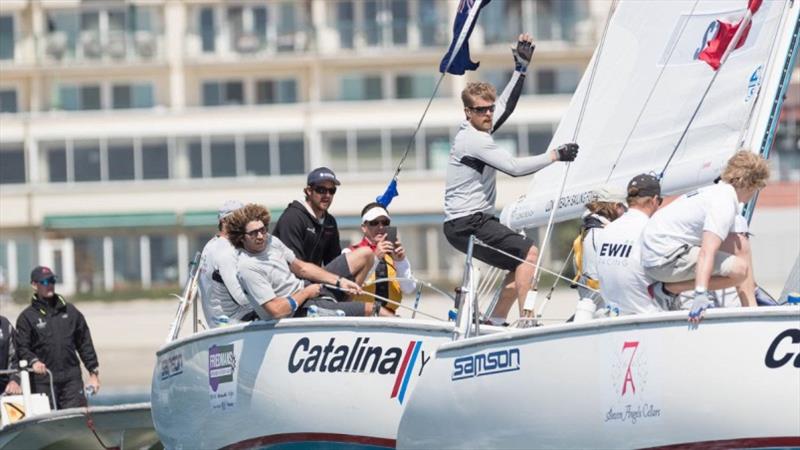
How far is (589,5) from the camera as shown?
52.0 m

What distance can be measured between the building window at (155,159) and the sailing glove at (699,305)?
42872 millimetres

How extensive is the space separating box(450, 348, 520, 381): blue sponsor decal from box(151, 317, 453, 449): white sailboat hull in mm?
268

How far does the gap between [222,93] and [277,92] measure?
1.58 m

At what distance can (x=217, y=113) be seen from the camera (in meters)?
50.9

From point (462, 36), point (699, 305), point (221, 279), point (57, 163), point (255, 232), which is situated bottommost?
point (57, 163)

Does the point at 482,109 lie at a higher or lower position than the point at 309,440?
higher

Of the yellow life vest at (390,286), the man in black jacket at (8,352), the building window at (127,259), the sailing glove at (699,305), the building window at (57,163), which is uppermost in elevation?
the sailing glove at (699,305)

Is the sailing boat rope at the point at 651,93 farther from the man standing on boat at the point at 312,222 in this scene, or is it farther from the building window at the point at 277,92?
the building window at the point at 277,92

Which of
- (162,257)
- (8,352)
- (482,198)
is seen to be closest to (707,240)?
(482,198)

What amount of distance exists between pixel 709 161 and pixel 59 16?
42958mm

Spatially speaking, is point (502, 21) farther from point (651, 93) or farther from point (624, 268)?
point (624, 268)

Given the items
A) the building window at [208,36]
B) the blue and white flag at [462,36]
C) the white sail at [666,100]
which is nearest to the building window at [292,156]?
the building window at [208,36]

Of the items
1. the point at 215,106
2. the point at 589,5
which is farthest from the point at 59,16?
the point at 589,5

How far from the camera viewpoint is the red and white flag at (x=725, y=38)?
39.3ft
